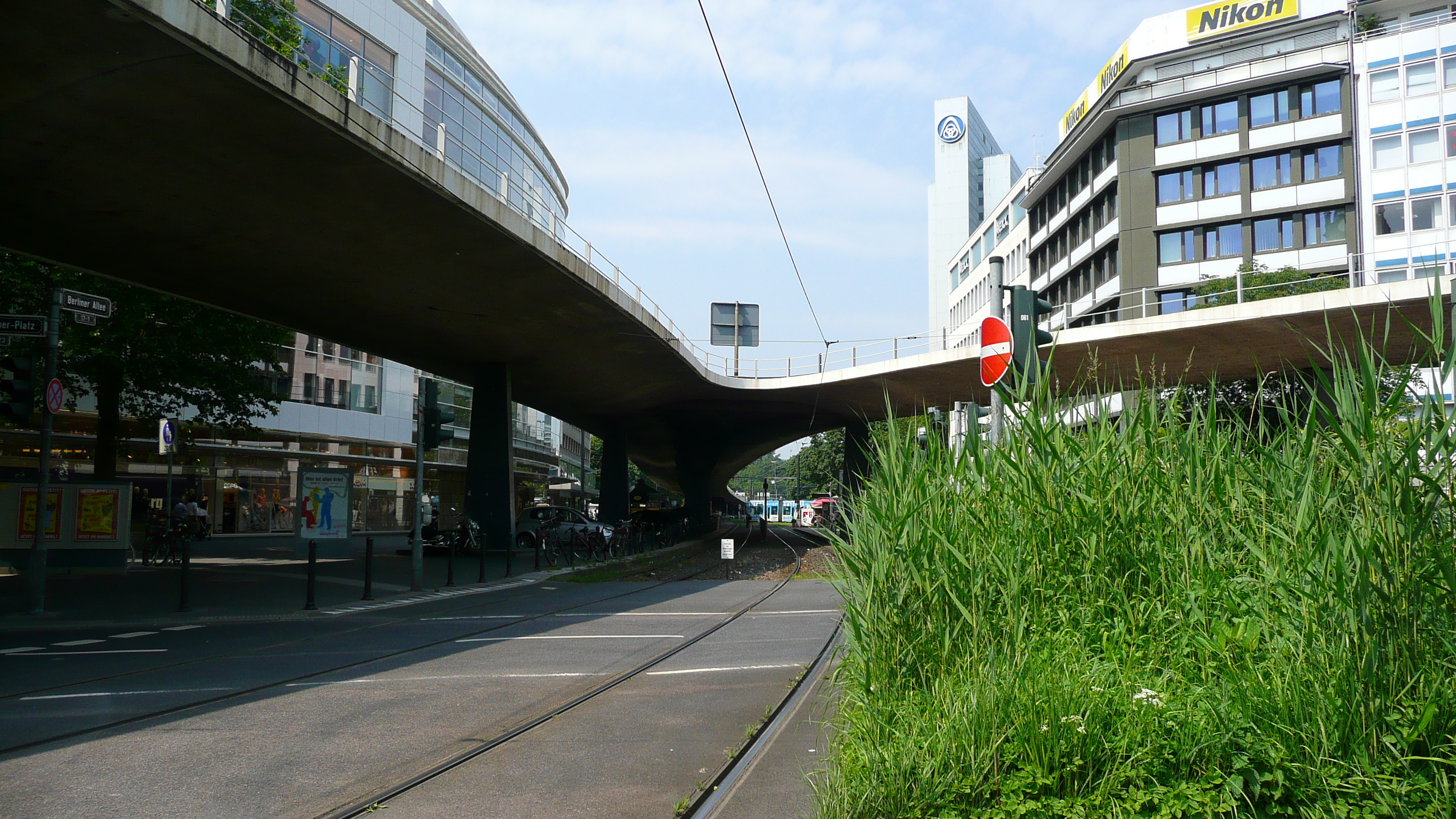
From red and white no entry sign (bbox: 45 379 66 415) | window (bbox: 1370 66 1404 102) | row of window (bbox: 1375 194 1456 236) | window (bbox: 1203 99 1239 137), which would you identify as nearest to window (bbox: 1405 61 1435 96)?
window (bbox: 1370 66 1404 102)

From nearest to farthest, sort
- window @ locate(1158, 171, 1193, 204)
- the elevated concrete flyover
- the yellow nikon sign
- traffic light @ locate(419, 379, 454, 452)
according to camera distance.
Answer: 1. the elevated concrete flyover
2. traffic light @ locate(419, 379, 454, 452)
3. window @ locate(1158, 171, 1193, 204)
4. the yellow nikon sign

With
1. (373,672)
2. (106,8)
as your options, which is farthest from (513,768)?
(106,8)

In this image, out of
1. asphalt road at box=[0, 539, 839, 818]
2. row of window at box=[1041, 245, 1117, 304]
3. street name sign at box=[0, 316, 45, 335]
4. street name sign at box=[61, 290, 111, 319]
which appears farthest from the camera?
row of window at box=[1041, 245, 1117, 304]

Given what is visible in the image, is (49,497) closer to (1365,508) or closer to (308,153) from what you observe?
(308,153)

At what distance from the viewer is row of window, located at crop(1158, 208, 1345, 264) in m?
45.6

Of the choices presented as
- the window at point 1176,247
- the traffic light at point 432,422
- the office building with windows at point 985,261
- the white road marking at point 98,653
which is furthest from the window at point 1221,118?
the white road marking at point 98,653

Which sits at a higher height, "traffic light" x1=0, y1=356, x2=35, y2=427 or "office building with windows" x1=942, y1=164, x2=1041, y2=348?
"office building with windows" x1=942, y1=164, x2=1041, y2=348

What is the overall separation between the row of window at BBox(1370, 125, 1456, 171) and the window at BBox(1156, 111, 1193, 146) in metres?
8.60

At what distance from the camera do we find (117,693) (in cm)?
818

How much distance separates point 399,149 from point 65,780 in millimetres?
11519

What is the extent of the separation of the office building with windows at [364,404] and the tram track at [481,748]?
913 inches

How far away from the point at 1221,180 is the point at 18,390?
50.3 m

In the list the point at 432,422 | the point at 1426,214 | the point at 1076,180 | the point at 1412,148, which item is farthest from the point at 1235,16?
the point at 432,422

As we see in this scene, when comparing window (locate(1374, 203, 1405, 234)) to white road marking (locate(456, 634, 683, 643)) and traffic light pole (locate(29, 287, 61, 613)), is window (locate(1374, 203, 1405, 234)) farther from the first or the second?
traffic light pole (locate(29, 287, 61, 613))
